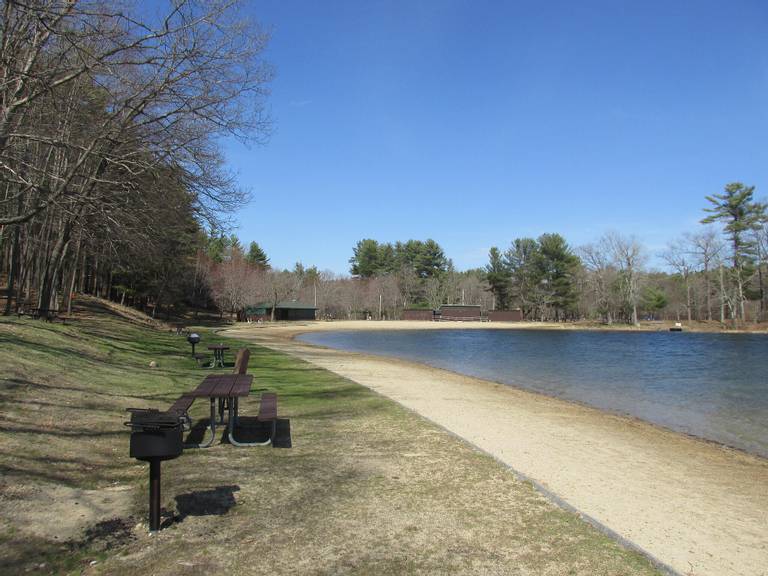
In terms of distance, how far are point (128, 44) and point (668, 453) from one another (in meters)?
11.4

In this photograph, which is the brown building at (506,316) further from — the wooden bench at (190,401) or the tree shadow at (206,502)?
the tree shadow at (206,502)

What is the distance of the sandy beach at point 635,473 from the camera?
177 inches

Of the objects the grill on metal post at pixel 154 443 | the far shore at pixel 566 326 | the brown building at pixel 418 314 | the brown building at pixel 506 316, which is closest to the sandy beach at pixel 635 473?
the grill on metal post at pixel 154 443

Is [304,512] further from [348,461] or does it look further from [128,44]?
[128,44]

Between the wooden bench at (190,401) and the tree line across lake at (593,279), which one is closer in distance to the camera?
the wooden bench at (190,401)

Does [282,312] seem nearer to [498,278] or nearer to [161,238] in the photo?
[498,278]

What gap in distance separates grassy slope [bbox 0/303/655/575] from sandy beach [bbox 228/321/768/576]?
1.83 feet

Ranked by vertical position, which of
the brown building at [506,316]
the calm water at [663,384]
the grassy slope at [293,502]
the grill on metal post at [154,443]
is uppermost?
the brown building at [506,316]

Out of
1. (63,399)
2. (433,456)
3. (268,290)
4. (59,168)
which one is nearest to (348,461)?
(433,456)

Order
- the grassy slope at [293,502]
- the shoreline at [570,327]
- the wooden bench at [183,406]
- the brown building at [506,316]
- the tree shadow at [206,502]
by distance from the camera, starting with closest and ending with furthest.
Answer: the grassy slope at [293,502] < the tree shadow at [206,502] < the wooden bench at [183,406] < the shoreline at [570,327] < the brown building at [506,316]

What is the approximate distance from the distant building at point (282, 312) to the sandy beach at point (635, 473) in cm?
6257

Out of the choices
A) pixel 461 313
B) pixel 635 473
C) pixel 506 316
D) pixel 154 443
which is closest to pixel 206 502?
pixel 154 443

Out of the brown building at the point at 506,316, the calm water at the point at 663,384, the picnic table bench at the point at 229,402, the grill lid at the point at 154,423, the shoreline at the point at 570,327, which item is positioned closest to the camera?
the grill lid at the point at 154,423

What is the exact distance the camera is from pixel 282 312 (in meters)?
79.6
